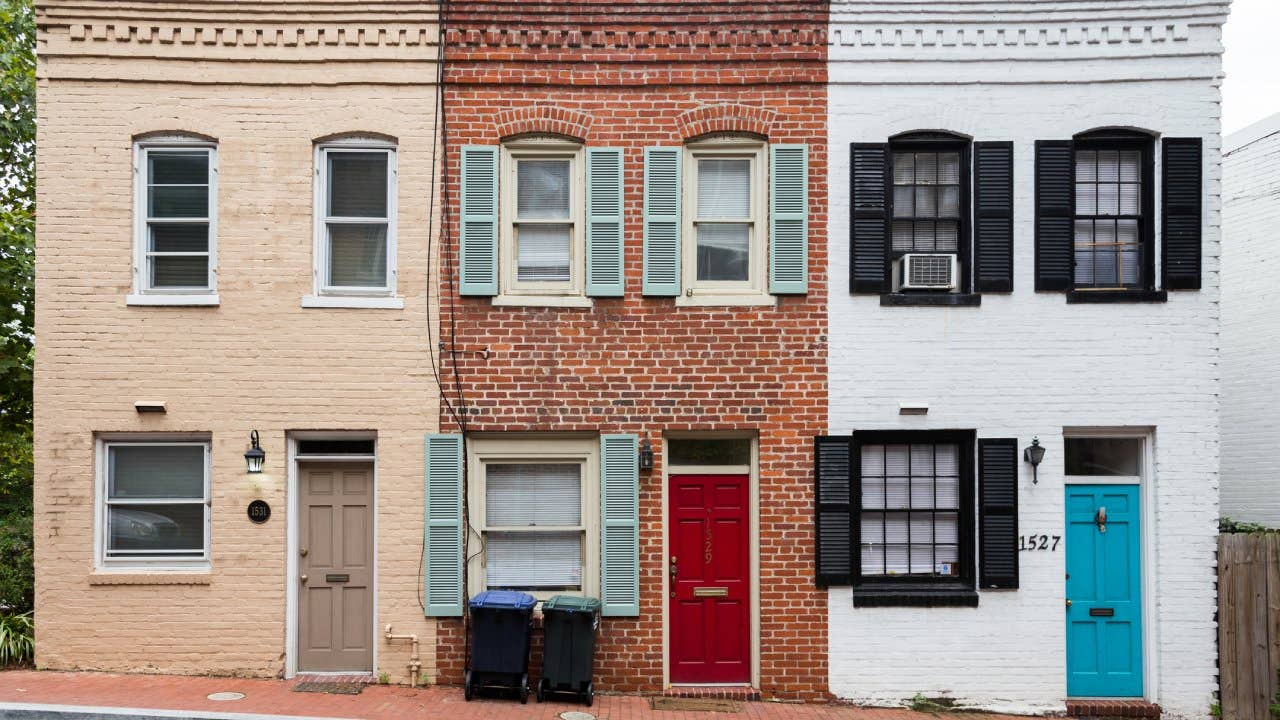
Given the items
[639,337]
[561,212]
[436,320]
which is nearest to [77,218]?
[436,320]

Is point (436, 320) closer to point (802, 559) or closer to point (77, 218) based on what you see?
point (77, 218)

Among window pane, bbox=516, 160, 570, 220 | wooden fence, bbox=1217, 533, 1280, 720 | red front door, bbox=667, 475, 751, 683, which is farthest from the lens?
window pane, bbox=516, 160, 570, 220

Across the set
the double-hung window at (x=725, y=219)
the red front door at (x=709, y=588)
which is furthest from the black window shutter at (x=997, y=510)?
the double-hung window at (x=725, y=219)

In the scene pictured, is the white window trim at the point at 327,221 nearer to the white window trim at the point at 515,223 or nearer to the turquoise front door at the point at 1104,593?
the white window trim at the point at 515,223

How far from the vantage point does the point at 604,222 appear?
26.1 feet

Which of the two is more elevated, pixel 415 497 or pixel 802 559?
pixel 415 497

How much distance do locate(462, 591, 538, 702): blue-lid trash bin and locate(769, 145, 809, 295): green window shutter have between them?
13.5ft

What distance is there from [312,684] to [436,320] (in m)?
3.80

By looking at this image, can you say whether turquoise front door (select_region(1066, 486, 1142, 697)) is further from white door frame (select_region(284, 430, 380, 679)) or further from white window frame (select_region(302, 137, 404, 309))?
white window frame (select_region(302, 137, 404, 309))

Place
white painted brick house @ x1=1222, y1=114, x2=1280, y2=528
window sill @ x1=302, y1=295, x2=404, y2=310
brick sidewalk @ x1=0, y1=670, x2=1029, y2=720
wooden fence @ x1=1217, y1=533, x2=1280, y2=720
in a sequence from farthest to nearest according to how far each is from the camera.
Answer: white painted brick house @ x1=1222, y1=114, x2=1280, y2=528
window sill @ x1=302, y1=295, x2=404, y2=310
wooden fence @ x1=1217, y1=533, x2=1280, y2=720
brick sidewalk @ x1=0, y1=670, x2=1029, y2=720

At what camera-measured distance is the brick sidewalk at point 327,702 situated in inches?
272

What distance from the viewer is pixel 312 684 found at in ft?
25.0

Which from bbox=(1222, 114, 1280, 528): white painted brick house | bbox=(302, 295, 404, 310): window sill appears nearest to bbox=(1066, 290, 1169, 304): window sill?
bbox=(1222, 114, 1280, 528): white painted brick house

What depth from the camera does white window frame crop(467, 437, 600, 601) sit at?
26.1 ft
